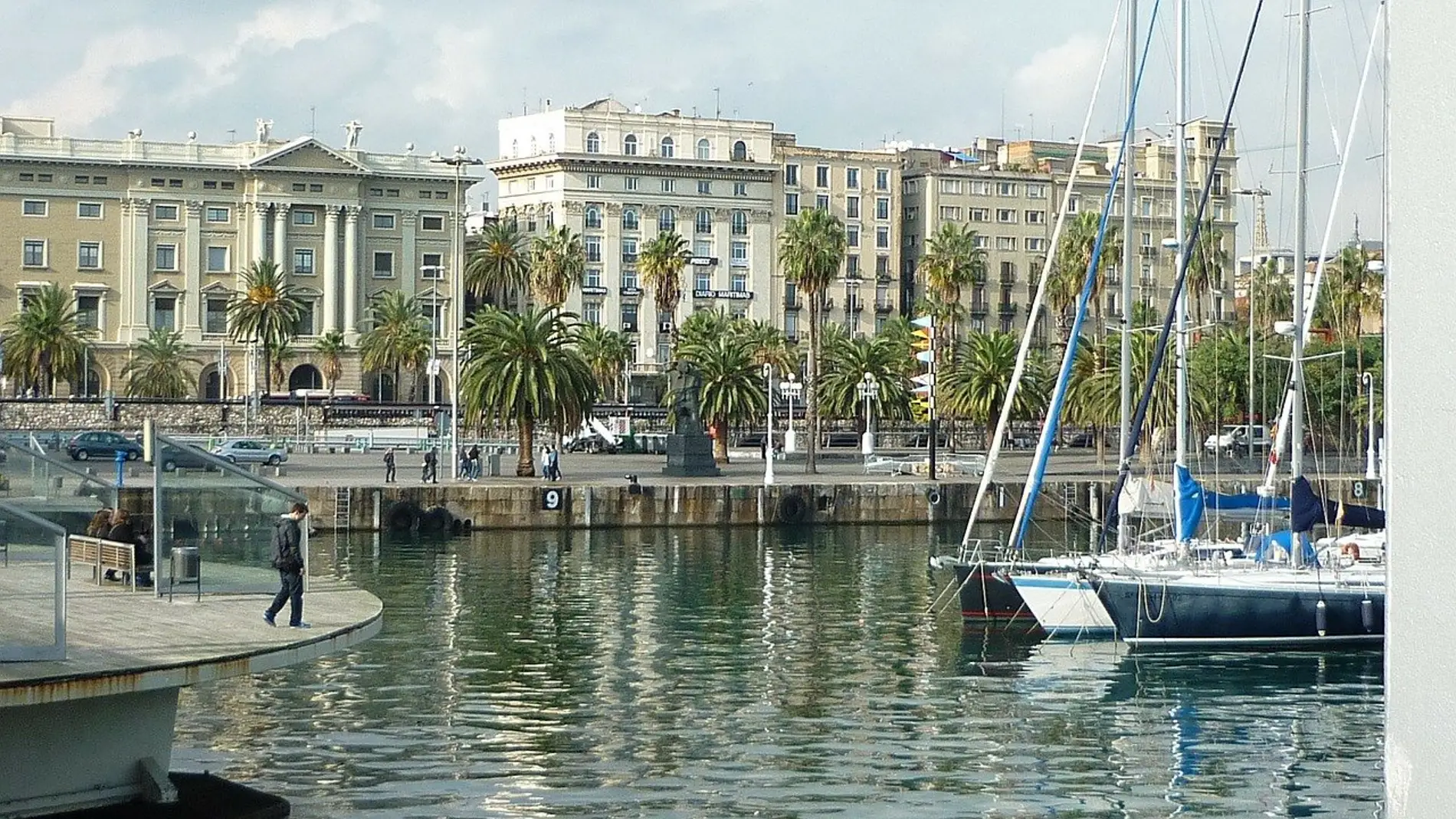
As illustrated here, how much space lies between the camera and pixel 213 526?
23422 millimetres

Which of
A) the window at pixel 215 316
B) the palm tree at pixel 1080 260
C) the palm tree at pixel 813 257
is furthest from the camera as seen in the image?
the window at pixel 215 316

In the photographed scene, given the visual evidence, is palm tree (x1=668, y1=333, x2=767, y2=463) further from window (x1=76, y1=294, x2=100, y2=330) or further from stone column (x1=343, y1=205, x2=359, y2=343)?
window (x1=76, y1=294, x2=100, y2=330)

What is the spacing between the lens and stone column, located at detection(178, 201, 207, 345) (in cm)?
13438

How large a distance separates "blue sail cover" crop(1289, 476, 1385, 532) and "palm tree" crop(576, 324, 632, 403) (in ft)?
269

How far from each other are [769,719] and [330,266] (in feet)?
368

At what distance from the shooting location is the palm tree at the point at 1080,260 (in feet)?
381

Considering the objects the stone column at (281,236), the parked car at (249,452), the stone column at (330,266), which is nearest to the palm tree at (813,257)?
the parked car at (249,452)

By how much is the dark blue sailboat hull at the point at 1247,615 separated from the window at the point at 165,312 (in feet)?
349

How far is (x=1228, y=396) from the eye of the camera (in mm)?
98188

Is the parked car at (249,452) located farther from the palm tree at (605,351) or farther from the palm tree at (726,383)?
the palm tree at (605,351)

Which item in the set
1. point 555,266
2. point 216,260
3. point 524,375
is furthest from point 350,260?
point 524,375

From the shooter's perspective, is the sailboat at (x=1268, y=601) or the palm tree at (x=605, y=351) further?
the palm tree at (x=605, y=351)

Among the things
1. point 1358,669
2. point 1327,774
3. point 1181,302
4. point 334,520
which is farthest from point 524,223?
point 1327,774

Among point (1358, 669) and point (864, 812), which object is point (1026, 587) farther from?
point (864, 812)
